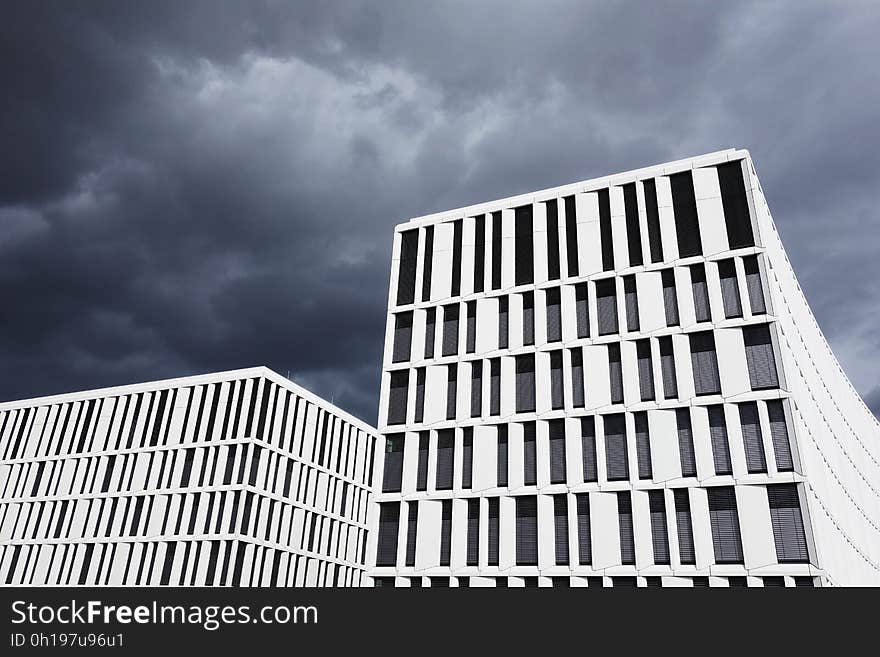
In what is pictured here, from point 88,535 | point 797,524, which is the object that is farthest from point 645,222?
point 88,535

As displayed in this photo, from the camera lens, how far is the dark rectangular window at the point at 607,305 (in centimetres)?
4031

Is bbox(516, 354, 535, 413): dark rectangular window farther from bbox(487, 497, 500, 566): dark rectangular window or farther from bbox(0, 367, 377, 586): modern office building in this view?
bbox(0, 367, 377, 586): modern office building

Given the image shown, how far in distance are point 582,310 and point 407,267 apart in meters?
13.0

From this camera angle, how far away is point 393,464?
42531 millimetres

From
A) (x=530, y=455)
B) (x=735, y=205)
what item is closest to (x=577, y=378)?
(x=530, y=455)

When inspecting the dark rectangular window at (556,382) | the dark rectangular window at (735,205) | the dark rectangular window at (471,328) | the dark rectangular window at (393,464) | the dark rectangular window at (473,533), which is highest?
the dark rectangular window at (735,205)

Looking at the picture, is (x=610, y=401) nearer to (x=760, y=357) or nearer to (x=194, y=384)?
(x=760, y=357)

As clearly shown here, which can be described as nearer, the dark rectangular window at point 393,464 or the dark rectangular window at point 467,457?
the dark rectangular window at point 467,457

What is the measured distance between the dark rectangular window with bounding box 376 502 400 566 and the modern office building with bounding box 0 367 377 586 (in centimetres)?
2621

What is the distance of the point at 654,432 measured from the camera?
36.4 meters

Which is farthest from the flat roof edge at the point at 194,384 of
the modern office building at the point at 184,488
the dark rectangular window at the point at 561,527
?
the dark rectangular window at the point at 561,527

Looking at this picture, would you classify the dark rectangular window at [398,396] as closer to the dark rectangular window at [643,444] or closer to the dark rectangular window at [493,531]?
the dark rectangular window at [493,531]

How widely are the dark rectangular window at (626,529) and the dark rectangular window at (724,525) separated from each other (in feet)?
12.4

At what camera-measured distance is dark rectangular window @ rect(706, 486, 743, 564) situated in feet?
107
